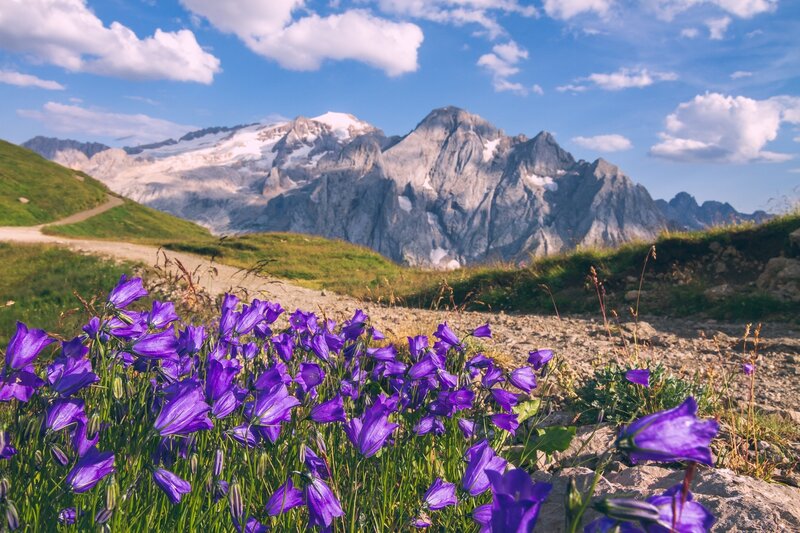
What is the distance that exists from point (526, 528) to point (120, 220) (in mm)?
76903

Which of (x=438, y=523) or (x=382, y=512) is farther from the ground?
(x=382, y=512)

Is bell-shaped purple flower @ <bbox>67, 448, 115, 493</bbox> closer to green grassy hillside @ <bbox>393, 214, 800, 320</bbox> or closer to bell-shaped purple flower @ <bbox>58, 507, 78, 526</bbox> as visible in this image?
bell-shaped purple flower @ <bbox>58, 507, 78, 526</bbox>

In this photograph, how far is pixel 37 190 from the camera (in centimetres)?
6675

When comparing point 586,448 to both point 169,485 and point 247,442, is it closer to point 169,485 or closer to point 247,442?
point 247,442

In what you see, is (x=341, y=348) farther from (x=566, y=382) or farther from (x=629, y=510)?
(x=566, y=382)

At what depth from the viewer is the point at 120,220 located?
68.6 metres

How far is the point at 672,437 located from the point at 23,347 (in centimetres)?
242

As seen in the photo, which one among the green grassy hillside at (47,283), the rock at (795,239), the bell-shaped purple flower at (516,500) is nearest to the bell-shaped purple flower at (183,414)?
the bell-shaped purple flower at (516,500)

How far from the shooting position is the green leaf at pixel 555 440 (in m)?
3.82

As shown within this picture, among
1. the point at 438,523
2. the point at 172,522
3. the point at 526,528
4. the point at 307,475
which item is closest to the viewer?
the point at 526,528

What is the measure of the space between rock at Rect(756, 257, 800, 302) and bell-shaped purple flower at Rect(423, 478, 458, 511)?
36.7 feet

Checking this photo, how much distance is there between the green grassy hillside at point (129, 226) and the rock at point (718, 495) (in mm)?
57566

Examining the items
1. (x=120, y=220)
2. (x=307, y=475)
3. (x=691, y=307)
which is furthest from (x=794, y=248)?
(x=120, y=220)

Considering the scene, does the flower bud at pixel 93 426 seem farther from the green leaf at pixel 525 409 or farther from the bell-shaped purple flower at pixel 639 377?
the green leaf at pixel 525 409
